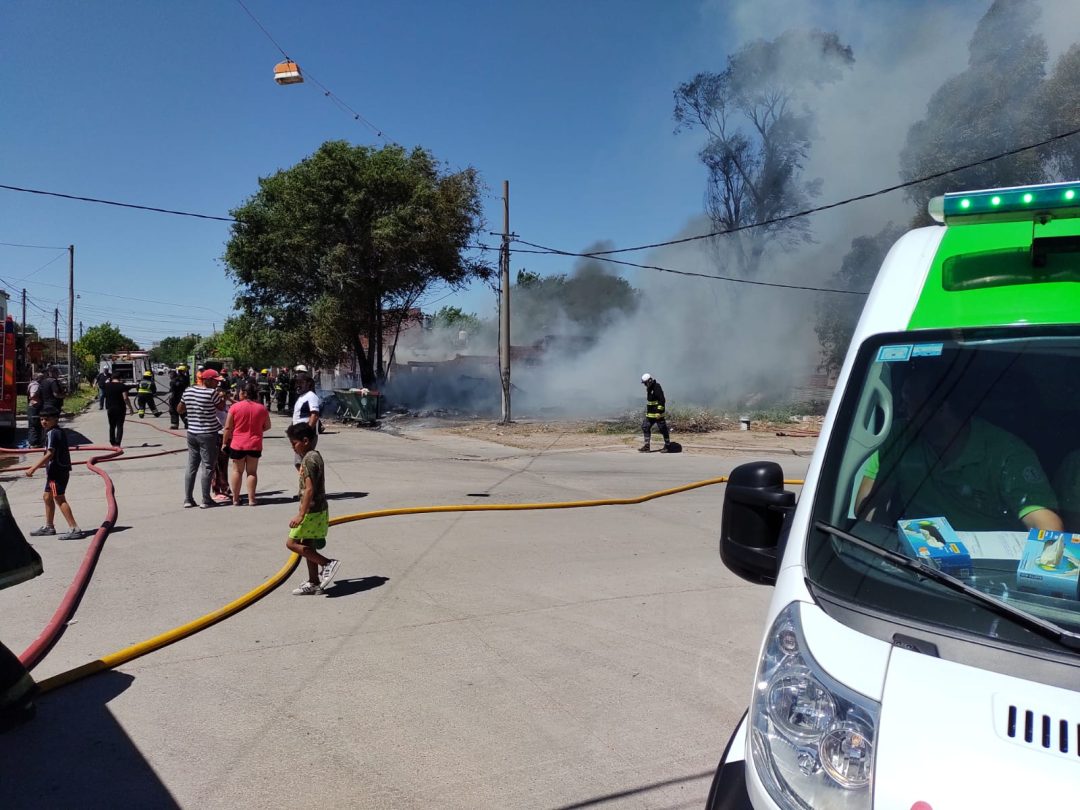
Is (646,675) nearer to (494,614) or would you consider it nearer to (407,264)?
(494,614)

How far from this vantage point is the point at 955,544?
2215mm

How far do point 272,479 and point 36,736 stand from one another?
836 centimetres

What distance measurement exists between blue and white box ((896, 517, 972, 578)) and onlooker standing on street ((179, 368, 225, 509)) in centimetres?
849

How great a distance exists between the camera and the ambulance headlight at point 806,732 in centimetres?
175

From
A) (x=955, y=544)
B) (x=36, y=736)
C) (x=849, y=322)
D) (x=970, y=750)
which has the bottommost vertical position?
(x=36, y=736)

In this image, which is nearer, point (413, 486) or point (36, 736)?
point (36, 736)

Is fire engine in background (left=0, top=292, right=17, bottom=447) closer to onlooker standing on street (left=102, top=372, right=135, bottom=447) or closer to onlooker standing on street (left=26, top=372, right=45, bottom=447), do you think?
onlooker standing on street (left=26, top=372, right=45, bottom=447)

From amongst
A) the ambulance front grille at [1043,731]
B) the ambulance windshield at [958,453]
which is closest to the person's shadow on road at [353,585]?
the ambulance windshield at [958,453]

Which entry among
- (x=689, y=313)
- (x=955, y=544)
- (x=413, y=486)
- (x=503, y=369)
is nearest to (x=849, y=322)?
(x=689, y=313)

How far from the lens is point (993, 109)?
997 inches

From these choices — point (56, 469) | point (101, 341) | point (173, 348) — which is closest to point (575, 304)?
point (56, 469)

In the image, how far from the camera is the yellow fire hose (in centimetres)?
448

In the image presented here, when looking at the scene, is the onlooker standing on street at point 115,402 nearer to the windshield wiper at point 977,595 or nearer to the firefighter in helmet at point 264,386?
the firefighter in helmet at point 264,386

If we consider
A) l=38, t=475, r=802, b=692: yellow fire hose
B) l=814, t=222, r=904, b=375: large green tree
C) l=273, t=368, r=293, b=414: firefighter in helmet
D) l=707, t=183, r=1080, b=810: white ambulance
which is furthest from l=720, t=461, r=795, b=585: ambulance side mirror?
l=814, t=222, r=904, b=375: large green tree
